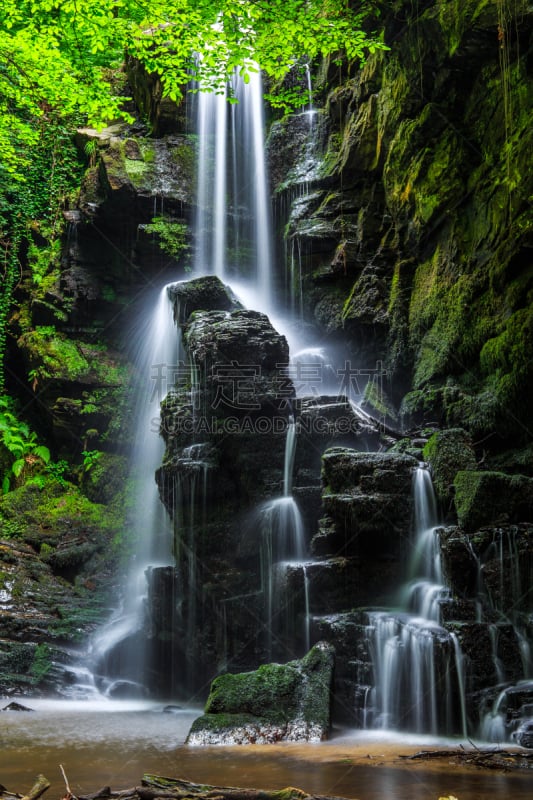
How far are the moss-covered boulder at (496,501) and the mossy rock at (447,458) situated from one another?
0.53 m

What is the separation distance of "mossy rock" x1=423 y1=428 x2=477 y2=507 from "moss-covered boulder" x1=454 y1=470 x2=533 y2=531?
0.53 m

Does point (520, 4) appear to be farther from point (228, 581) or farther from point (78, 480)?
point (78, 480)

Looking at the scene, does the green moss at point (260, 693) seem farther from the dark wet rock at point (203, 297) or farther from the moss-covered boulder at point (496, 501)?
the dark wet rock at point (203, 297)

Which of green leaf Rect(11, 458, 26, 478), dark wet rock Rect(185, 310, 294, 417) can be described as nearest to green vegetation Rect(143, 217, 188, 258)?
dark wet rock Rect(185, 310, 294, 417)

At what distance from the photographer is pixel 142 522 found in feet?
41.1

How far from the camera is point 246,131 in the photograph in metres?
15.7

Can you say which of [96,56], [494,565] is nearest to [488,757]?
[494,565]

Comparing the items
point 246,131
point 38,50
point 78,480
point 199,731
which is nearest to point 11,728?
point 199,731

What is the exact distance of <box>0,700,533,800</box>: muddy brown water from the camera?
365 cm

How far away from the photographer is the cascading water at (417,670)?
18.7 feet

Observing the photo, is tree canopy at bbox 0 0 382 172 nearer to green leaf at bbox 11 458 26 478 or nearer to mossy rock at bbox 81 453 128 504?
green leaf at bbox 11 458 26 478

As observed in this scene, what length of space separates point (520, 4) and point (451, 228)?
3.11 m

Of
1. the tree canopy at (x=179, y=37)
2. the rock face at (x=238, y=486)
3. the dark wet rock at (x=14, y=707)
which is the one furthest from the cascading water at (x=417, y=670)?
the tree canopy at (x=179, y=37)

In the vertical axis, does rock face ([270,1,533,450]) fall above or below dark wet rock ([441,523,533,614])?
above
